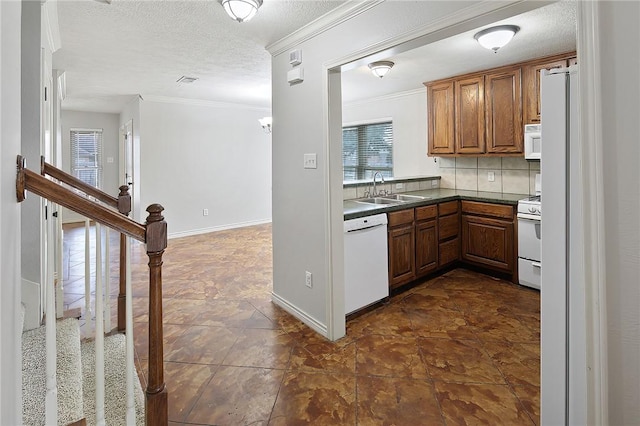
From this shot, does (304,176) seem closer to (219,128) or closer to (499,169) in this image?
(499,169)

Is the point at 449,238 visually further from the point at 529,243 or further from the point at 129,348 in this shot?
the point at 129,348

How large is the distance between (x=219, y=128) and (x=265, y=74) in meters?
2.63

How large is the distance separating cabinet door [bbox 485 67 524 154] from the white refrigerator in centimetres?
301

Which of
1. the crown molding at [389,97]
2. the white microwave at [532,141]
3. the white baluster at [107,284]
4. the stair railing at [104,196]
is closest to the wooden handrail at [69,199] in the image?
the white baluster at [107,284]

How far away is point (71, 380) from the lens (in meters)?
1.52

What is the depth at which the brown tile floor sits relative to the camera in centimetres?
185

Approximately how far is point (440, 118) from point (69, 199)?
433 centimetres

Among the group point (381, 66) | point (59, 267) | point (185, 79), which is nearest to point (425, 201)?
point (381, 66)

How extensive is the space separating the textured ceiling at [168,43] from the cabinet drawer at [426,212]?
210 centimetres

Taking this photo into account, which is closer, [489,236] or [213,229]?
[489,236]

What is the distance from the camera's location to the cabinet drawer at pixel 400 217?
331 cm

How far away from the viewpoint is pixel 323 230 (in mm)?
2635

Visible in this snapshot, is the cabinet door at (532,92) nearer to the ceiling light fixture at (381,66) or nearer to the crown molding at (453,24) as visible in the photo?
the ceiling light fixture at (381,66)

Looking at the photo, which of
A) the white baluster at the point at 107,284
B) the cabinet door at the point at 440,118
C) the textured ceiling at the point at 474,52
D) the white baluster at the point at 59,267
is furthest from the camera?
the cabinet door at the point at 440,118
